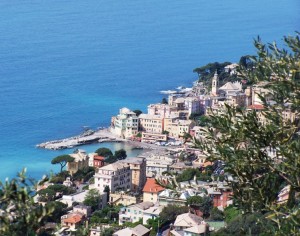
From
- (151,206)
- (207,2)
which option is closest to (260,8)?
(207,2)

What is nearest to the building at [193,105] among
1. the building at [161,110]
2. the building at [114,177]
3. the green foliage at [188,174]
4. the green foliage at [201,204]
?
the building at [161,110]

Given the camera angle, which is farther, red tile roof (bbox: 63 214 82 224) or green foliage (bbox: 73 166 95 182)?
green foliage (bbox: 73 166 95 182)

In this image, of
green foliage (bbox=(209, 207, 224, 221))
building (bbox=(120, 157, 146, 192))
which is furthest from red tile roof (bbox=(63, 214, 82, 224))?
building (bbox=(120, 157, 146, 192))

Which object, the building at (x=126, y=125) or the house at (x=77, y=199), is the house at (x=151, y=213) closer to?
the house at (x=77, y=199)

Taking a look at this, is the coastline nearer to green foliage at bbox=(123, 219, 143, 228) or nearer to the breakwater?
the breakwater

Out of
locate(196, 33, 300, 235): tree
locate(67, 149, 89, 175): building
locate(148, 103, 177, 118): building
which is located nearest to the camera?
locate(196, 33, 300, 235): tree

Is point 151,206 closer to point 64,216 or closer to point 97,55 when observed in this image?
point 64,216

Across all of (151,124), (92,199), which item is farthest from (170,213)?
(151,124)
